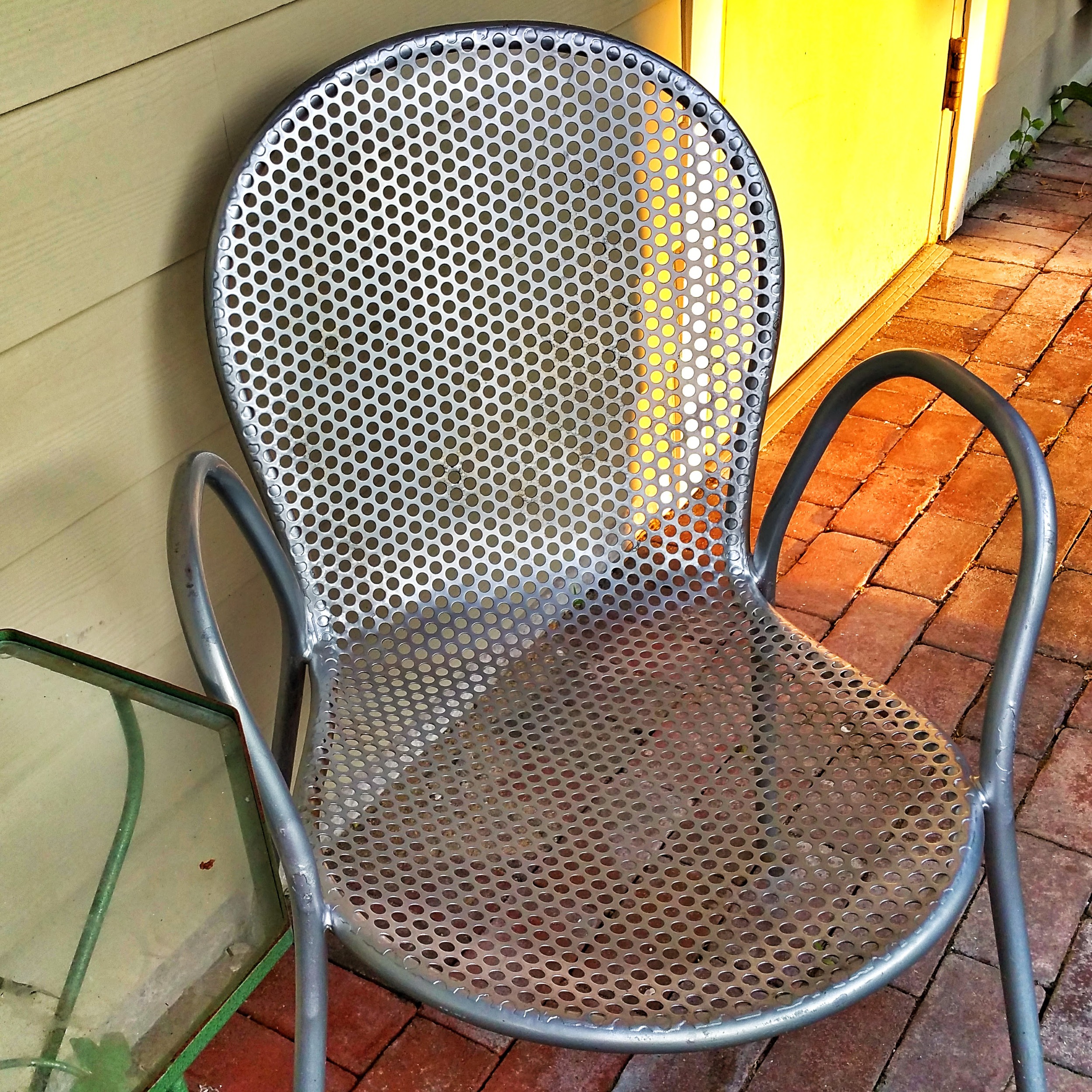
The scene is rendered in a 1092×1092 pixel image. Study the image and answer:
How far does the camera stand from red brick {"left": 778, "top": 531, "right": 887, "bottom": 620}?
208cm

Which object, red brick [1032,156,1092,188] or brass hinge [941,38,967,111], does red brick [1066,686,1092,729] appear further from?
red brick [1032,156,1092,188]

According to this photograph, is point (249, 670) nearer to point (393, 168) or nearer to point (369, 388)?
point (369, 388)

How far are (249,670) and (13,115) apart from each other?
0.68 m

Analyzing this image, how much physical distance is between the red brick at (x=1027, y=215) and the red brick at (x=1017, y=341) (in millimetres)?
581

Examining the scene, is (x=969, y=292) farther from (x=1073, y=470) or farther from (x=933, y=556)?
(x=933, y=556)

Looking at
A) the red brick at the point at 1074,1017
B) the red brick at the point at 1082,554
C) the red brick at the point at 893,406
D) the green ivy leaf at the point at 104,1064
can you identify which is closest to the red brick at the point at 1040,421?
the red brick at the point at 893,406

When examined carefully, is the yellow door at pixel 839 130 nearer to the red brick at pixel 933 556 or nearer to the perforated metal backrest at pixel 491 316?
the red brick at pixel 933 556

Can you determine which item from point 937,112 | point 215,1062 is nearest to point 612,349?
point 215,1062

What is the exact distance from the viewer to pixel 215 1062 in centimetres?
145

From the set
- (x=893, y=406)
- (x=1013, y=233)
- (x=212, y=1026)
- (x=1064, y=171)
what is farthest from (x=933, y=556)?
(x=1064, y=171)

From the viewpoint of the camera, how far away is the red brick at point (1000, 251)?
312cm

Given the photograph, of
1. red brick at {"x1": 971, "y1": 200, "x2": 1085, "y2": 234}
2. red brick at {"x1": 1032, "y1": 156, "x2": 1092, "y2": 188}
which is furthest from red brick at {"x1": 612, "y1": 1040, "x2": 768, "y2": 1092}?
red brick at {"x1": 1032, "y1": 156, "x2": 1092, "y2": 188}

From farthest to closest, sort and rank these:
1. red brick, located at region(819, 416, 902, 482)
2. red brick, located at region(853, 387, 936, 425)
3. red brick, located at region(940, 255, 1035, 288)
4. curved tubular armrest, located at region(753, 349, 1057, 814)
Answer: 1. red brick, located at region(940, 255, 1035, 288)
2. red brick, located at region(853, 387, 936, 425)
3. red brick, located at region(819, 416, 902, 482)
4. curved tubular armrest, located at region(753, 349, 1057, 814)

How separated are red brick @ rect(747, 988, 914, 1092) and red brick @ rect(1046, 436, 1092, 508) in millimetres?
1158
